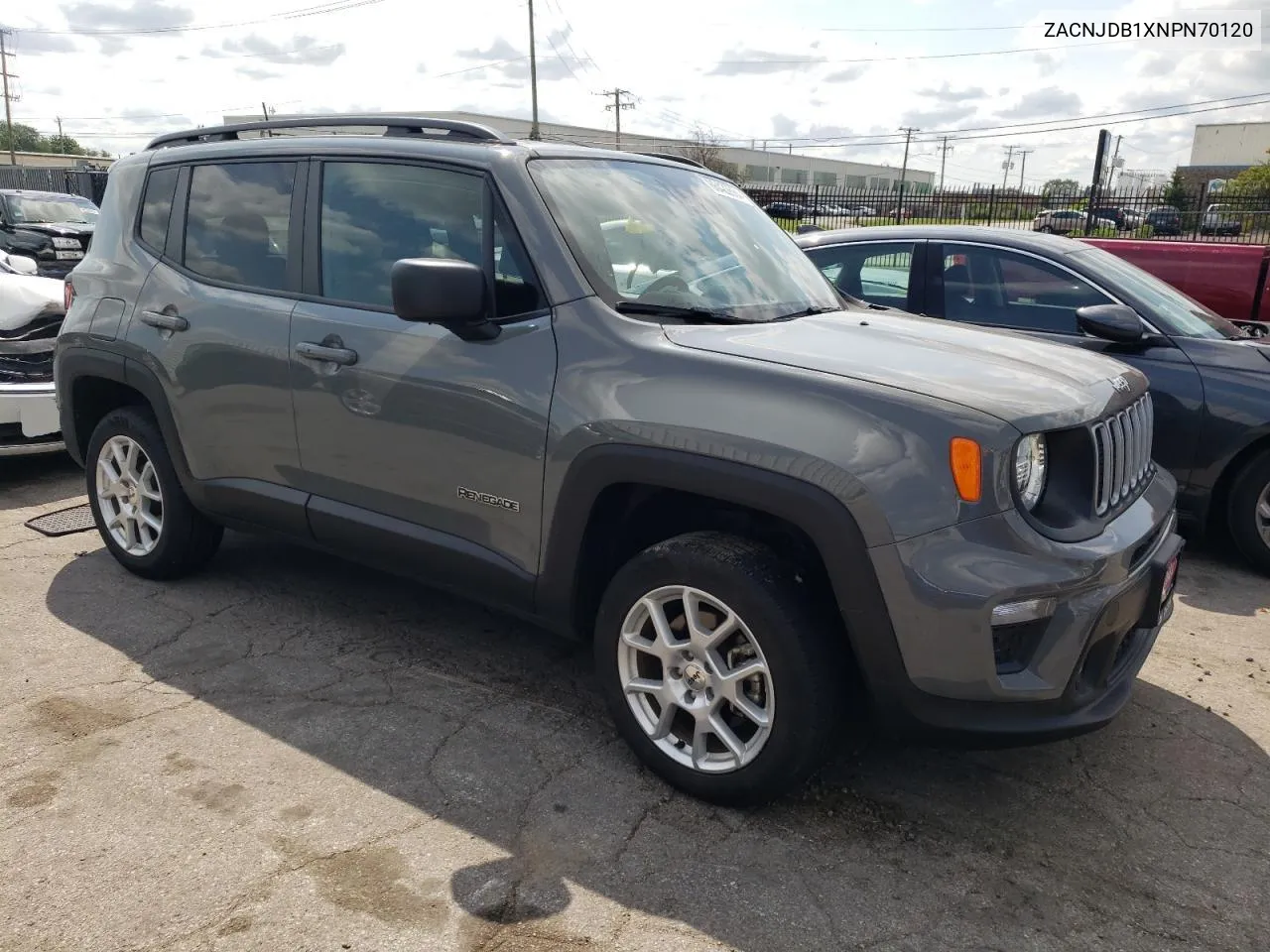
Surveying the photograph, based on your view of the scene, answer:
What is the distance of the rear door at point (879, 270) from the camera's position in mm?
5852

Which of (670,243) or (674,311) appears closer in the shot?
(674,311)

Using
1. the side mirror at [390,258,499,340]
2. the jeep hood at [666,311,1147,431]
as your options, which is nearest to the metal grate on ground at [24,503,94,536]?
the side mirror at [390,258,499,340]

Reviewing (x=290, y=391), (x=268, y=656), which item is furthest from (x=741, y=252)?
(x=268, y=656)

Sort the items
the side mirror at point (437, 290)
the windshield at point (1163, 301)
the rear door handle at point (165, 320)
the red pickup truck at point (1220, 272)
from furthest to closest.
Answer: the red pickup truck at point (1220, 272)
the windshield at point (1163, 301)
the rear door handle at point (165, 320)
the side mirror at point (437, 290)

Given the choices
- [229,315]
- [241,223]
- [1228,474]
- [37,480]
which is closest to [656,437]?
[229,315]

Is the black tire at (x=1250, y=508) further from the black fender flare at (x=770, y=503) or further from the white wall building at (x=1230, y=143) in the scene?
the white wall building at (x=1230, y=143)

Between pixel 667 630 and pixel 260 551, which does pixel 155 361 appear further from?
pixel 667 630

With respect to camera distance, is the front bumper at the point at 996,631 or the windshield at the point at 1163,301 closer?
the front bumper at the point at 996,631

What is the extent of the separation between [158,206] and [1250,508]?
5280 millimetres

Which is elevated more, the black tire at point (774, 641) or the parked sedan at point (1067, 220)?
the parked sedan at point (1067, 220)

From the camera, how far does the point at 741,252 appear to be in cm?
366

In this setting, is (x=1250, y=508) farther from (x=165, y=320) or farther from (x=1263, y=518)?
(x=165, y=320)

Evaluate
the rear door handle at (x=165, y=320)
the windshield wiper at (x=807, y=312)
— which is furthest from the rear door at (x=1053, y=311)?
the rear door handle at (x=165, y=320)

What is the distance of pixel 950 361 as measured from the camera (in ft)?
9.68
